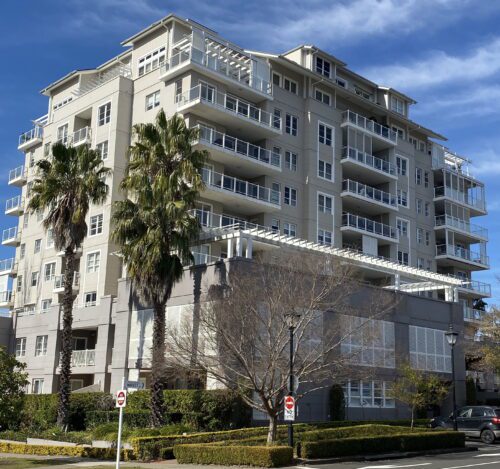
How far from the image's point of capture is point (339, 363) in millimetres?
29203

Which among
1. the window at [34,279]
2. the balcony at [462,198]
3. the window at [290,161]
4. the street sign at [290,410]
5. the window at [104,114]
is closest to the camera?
the street sign at [290,410]

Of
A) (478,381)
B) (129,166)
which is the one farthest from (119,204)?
(478,381)

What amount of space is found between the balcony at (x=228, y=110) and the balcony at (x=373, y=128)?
766 cm

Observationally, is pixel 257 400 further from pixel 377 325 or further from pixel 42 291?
pixel 42 291

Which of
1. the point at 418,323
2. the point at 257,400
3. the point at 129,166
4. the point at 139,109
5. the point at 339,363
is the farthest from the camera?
the point at 139,109

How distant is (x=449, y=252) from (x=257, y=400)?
35495 millimetres

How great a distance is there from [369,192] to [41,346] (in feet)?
92.3

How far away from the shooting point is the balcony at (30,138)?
60344mm

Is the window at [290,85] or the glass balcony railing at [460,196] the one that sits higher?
the window at [290,85]

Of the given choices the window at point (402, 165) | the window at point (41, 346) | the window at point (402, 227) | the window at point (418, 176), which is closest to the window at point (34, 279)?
the window at point (41, 346)

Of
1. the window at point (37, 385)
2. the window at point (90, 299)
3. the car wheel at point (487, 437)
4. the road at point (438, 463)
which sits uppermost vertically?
the window at point (90, 299)

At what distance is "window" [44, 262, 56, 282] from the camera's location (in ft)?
173

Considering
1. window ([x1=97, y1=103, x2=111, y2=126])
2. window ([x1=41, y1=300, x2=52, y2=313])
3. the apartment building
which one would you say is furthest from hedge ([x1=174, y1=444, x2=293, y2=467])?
window ([x1=97, y1=103, x2=111, y2=126])

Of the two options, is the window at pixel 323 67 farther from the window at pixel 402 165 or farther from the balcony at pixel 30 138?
the balcony at pixel 30 138
